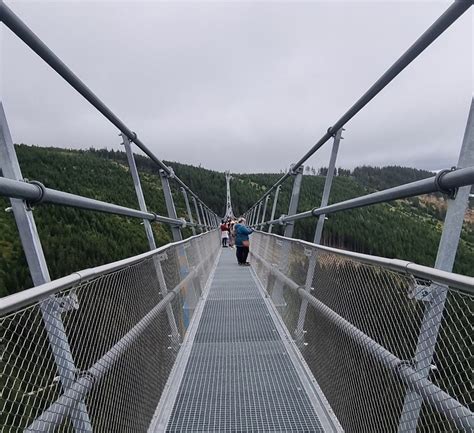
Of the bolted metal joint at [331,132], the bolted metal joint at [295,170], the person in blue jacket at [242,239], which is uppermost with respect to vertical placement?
the bolted metal joint at [331,132]

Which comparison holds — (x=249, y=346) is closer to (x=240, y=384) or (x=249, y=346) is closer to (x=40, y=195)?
(x=240, y=384)

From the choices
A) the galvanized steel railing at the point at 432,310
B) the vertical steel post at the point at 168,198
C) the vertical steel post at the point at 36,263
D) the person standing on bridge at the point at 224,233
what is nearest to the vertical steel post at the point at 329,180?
the galvanized steel railing at the point at 432,310

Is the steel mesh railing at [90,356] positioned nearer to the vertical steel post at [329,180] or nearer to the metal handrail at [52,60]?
the metal handrail at [52,60]

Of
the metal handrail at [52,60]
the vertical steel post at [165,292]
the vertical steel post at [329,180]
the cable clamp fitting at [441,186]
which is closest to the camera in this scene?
the cable clamp fitting at [441,186]

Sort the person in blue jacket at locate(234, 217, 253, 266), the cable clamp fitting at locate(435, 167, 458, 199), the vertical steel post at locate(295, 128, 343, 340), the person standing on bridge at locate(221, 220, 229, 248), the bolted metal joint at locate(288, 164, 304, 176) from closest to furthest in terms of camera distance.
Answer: the cable clamp fitting at locate(435, 167, 458, 199), the vertical steel post at locate(295, 128, 343, 340), the bolted metal joint at locate(288, 164, 304, 176), the person in blue jacket at locate(234, 217, 253, 266), the person standing on bridge at locate(221, 220, 229, 248)

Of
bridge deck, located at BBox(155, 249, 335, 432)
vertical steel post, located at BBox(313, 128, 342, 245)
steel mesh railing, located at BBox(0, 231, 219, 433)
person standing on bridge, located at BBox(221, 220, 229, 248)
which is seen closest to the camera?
steel mesh railing, located at BBox(0, 231, 219, 433)

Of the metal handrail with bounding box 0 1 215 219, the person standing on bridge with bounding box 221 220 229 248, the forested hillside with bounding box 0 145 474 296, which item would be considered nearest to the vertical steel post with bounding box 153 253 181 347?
the metal handrail with bounding box 0 1 215 219

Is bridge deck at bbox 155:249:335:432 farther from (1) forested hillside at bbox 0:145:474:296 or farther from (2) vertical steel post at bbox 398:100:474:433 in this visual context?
(1) forested hillside at bbox 0:145:474:296

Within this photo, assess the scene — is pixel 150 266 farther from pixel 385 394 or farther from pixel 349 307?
pixel 385 394

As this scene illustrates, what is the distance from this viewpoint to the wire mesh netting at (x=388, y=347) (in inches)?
47.4

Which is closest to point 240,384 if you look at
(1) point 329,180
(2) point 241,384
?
(2) point 241,384

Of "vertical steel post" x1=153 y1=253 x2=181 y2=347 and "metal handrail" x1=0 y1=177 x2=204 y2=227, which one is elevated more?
"metal handrail" x1=0 y1=177 x2=204 y2=227

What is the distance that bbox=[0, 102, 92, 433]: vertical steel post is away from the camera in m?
1.36

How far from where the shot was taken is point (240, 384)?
289cm
